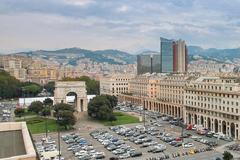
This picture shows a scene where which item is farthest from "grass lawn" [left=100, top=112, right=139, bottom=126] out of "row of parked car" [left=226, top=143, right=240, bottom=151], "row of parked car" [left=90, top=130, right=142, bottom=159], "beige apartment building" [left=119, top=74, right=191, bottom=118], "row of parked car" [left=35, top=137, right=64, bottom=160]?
"row of parked car" [left=226, top=143, right=240, bottom=151]

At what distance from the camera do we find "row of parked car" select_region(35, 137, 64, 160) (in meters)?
52.7

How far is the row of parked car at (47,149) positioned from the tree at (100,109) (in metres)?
19.6

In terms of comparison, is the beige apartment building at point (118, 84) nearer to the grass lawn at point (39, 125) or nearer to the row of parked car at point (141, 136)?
the grass lawn at point (39, 125)

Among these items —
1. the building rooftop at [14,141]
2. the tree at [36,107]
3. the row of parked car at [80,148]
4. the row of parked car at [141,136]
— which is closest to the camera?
the building rooftop at [14,141]

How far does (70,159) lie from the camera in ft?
183

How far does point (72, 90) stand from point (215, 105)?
46997 mm

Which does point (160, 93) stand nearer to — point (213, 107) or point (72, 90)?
point (72, 90)

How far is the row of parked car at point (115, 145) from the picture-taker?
5727 cm

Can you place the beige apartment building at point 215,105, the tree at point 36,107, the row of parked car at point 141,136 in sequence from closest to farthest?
the row of parked car at point 141,136, the beige apartment building at point 215,105, the tree at point 36,107

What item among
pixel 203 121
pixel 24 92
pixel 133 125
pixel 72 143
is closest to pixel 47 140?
pixel 72 143

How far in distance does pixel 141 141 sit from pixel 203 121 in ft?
62.5

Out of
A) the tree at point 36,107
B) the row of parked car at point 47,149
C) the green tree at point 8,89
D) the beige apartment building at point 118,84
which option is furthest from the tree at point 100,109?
the green tree at point 8,89

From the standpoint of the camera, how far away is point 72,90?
343ft

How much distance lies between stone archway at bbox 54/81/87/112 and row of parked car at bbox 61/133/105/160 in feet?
100
